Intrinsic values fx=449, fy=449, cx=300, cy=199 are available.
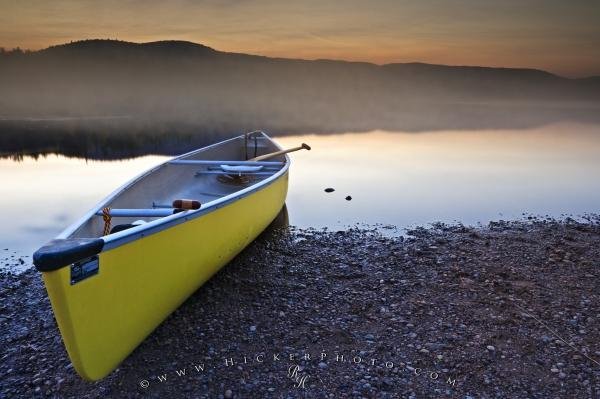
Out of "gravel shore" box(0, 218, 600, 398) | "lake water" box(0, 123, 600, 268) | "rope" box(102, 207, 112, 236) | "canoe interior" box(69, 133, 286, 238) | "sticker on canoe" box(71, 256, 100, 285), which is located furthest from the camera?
"lake water" box(0, 123, 600, 268)

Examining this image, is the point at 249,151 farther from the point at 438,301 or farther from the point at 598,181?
the point at 598,181

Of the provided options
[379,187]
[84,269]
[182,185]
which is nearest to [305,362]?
[84,269]

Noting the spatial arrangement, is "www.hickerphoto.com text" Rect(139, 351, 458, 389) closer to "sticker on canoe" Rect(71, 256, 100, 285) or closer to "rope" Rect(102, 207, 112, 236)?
"sticker on canoe" Rect(71, 256, 100, 285)

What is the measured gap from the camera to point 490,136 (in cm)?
4178

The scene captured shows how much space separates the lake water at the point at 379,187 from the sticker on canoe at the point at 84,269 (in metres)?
5.54

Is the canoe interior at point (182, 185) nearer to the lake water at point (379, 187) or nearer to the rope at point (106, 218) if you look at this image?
the rope at point (106, 218)

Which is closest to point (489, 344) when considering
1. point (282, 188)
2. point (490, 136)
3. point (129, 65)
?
point (282, 188)

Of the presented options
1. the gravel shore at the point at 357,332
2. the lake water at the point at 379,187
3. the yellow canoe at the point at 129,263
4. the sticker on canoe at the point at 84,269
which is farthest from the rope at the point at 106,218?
the lake water at the point at 379,187

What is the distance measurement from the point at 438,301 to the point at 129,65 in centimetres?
13168

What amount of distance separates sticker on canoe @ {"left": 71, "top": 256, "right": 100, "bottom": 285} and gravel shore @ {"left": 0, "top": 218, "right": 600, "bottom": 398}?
1422 millimetres

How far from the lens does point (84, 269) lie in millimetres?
3812

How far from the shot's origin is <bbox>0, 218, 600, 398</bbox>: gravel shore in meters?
4.60

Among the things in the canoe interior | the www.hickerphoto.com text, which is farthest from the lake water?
the www.hickerphoto.com text

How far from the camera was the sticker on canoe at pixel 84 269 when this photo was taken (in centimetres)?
370
